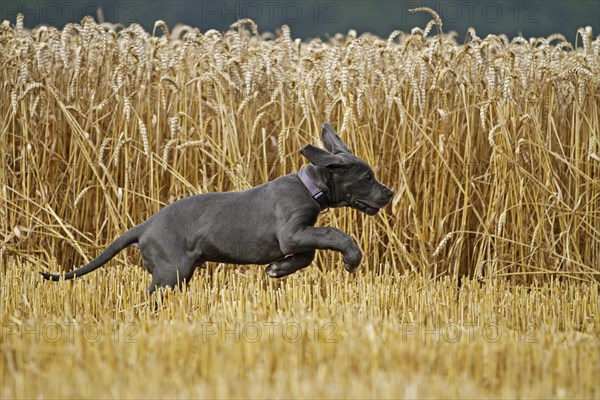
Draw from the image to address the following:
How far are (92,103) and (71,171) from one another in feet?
1.77

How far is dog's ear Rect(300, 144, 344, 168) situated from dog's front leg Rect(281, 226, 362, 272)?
330 millimetres

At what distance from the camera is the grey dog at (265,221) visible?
437 cm

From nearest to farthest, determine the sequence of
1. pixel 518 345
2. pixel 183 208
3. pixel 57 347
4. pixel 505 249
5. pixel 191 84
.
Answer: pixel 57 347 → pixel 518 345 → pixel 183 208 → pixel 505 249 → pixel 191 84

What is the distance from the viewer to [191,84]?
271 inches

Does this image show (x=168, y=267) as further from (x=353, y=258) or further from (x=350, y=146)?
(x=350, y=146)

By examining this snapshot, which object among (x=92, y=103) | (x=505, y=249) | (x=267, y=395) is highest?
(x=92, y=103)

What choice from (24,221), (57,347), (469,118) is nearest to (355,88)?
(469,118)

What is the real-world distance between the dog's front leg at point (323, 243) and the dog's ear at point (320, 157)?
33 cm

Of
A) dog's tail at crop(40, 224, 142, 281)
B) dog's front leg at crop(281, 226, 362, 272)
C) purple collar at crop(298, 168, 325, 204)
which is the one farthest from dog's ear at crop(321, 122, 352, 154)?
dog's tail at crop(40, 224, 142, 281)

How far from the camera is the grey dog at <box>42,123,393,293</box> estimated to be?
14.3 ft

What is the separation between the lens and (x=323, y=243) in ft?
13.8

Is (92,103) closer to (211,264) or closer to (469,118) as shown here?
(211,264)

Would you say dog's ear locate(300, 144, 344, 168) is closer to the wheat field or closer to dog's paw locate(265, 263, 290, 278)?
dog's paw locate(265, 263, 290, 278)

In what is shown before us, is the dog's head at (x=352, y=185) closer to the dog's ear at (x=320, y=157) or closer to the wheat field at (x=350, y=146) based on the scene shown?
the dog's ear at (x=320, y=157)
